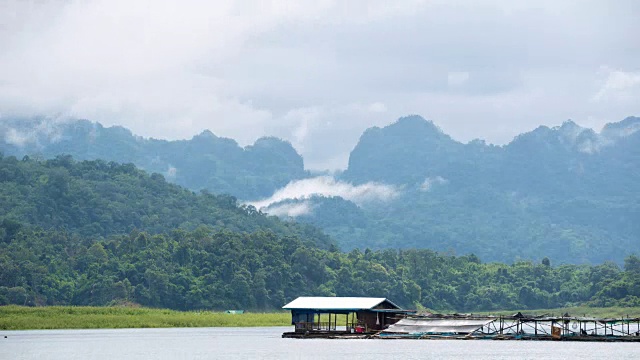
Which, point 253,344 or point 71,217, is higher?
point 71,217

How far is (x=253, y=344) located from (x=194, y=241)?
227ft

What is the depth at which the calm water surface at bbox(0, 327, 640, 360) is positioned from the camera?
67.6 meters

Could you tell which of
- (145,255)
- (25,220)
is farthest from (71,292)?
(25,220)

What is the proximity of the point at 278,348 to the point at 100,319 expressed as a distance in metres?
35.6

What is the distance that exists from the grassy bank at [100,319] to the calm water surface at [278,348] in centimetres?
943

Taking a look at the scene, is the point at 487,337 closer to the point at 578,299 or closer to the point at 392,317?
the point at 392,317

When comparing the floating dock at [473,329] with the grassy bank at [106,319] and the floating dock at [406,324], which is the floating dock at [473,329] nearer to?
the floating dock at [406,324]

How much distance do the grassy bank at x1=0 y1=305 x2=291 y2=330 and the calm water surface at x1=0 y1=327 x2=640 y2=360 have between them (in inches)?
371

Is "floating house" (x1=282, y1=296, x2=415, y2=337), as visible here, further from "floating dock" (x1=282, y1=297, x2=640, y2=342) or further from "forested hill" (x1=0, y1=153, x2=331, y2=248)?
"forested hill" (x1=0, y1=153, x2=331, y2=248)

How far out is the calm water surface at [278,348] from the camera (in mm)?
67562

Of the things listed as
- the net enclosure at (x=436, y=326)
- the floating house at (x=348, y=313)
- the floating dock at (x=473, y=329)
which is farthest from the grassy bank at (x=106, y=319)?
the floating dock at (x=473, y=329)

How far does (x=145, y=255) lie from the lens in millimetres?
142250

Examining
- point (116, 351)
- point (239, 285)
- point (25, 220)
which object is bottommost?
point (116, 351)

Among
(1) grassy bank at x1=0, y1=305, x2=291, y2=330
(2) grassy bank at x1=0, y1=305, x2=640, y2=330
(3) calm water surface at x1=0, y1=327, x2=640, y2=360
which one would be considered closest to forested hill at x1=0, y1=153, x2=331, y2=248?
Result: (2) grassy bank at x1=0, y1=305, x2=640, y2=330
